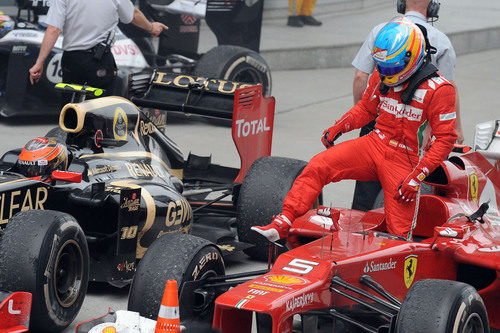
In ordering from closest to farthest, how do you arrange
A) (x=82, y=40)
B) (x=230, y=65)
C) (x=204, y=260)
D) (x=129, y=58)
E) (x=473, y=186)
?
(x=204, y=260) < (x=473, y=186) < (x=82, y=40) < (x=230, y=65) < (x=129, y=58)

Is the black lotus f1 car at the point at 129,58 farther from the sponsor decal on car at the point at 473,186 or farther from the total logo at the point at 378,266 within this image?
the total logo at the point at 378,266

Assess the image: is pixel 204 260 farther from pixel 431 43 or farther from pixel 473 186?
pixel 431 43

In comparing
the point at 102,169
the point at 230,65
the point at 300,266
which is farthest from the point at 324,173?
the point at 230,65

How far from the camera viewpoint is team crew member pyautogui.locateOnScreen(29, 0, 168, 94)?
8695 millimetres

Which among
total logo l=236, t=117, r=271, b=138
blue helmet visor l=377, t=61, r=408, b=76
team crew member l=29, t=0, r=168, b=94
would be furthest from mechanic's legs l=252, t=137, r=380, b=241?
team crew member l=29, t=0, r=168, b=94

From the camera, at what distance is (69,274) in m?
5.79

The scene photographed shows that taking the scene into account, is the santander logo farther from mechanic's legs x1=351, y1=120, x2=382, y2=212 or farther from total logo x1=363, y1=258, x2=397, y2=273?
mechanic's legs x1=351, y1=120, x2=382, y2=212

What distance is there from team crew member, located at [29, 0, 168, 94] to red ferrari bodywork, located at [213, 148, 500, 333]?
3253 millimetres

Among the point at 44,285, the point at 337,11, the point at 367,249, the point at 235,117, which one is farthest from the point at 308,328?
the point at 337,11

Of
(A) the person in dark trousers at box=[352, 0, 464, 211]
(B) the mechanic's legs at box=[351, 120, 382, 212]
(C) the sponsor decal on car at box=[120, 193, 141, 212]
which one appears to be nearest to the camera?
(C) the sponsor decal on car at box=[120, 193, 141, 212]

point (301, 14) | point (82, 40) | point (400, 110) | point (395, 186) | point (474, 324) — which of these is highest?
point (400, 110)

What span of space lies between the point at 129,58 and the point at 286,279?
23.7ft

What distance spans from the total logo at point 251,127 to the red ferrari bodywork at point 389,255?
196cm

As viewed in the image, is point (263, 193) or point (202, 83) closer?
point (263, 193)
